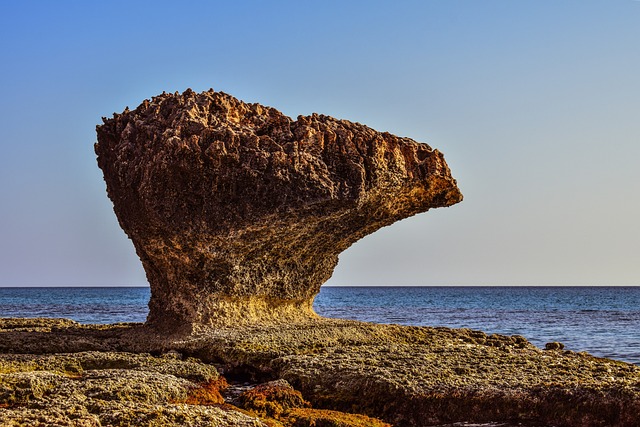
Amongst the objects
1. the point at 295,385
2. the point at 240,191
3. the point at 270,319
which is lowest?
the point at 295,385

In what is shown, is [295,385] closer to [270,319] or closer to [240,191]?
[240,191]

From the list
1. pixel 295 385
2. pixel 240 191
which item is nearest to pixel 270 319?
pixel 240 191

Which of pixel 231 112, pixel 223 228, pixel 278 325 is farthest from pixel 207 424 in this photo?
pixel 231 112

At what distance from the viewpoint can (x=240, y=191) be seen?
18297mm

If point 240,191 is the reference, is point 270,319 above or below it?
below

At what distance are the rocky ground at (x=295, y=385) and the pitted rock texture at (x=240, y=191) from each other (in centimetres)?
223

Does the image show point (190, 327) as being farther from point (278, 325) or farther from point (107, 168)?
point (107, 168)

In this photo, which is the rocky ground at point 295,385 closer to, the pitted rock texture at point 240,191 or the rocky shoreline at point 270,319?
the rocky shoreline at point 270,319

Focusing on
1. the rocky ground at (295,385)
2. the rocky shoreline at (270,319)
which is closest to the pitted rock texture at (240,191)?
the rocky shoreline at (270,319)

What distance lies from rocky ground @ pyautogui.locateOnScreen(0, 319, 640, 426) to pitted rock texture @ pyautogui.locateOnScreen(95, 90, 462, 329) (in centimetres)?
223

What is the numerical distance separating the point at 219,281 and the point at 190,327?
146cm

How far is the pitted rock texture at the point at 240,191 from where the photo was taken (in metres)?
18.2

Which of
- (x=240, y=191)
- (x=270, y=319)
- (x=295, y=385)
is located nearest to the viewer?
(x=295, y=385)

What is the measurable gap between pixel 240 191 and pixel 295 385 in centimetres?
617
